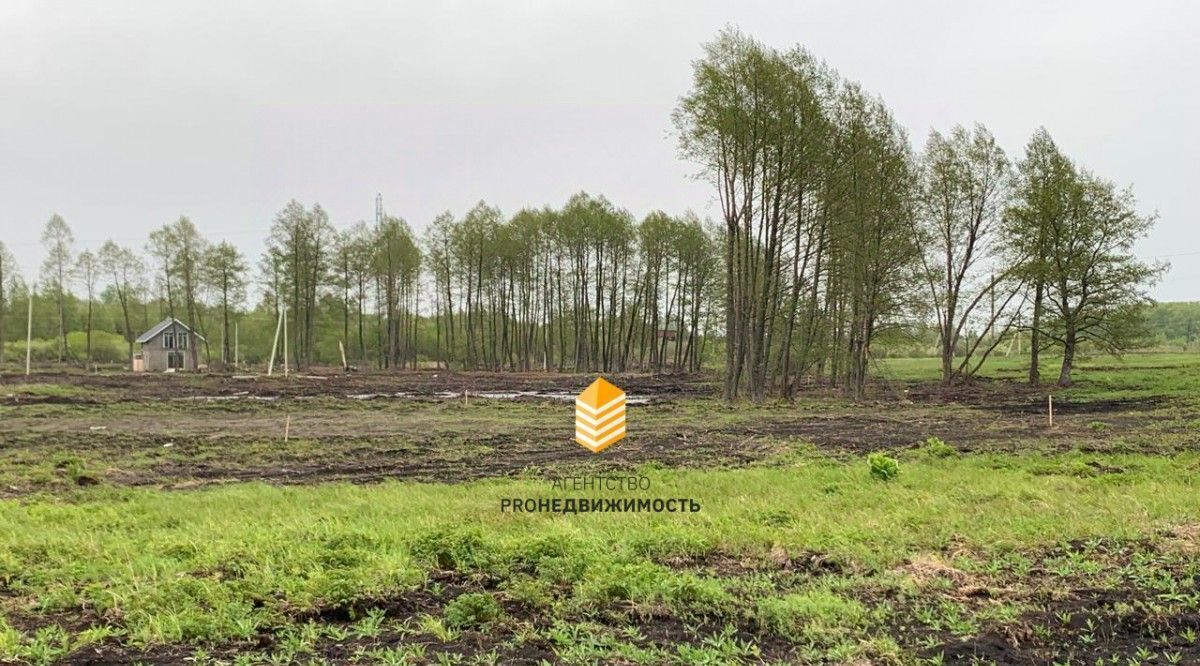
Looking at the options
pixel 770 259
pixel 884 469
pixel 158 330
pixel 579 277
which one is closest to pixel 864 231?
pixel 770 259

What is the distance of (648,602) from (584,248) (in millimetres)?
58116

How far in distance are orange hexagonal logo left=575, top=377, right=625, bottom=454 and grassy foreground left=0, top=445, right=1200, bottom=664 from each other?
2.85 m

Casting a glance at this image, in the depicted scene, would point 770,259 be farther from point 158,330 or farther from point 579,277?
point 158,330

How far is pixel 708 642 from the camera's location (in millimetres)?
4539

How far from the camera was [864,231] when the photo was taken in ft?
96.6

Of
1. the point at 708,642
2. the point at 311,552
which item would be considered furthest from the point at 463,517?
the point at 708,642

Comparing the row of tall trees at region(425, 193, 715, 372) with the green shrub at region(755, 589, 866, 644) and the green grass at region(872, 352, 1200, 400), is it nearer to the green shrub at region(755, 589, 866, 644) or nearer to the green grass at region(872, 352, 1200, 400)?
the green grass at region(872, 352, 1200, 400)

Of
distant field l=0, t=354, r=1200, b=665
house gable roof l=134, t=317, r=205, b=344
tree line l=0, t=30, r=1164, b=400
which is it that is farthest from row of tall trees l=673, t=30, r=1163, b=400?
house gable roof l=134, t=317, r=205, b=344

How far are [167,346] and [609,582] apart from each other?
78002mm

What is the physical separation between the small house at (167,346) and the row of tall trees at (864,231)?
60170 mm

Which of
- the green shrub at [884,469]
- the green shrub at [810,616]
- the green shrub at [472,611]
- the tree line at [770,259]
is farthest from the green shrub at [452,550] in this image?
the tree line at [770,259]

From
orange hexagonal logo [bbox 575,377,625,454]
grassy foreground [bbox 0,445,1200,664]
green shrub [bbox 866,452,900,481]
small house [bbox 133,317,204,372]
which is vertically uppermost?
small house [bbox 133,317,204,372]

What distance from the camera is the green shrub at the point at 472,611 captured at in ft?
16.0

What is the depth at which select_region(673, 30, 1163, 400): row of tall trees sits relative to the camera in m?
27.2
